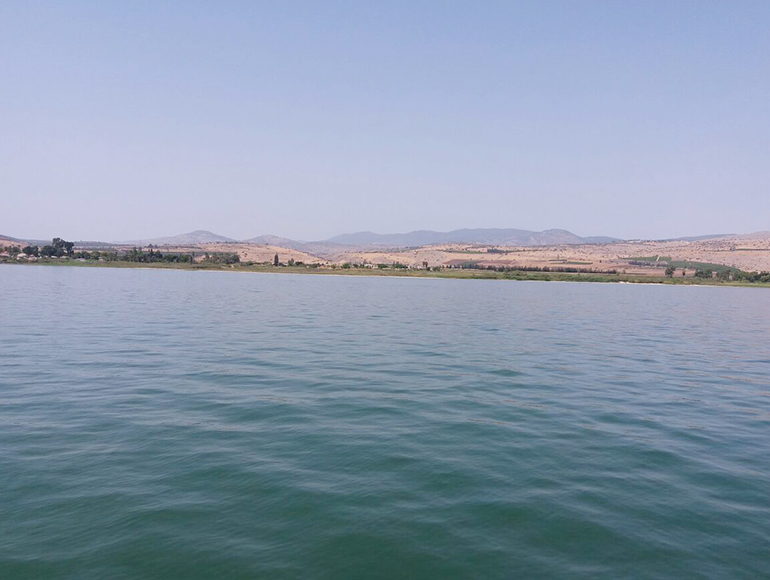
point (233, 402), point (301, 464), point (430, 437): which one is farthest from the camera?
point (233, 402)

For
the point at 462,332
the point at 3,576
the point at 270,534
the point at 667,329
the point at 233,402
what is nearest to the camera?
the point at 3,576

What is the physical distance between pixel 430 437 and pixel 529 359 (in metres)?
19.0

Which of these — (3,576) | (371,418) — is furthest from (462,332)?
(3,576)

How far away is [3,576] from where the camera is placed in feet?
32.4

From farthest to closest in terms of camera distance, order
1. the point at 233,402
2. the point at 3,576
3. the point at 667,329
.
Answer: the point at 667,329
the point at 233,402
the point at 3,576

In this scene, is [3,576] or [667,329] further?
[667,329]

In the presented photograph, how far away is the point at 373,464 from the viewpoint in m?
16.0

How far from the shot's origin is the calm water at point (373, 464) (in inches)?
436

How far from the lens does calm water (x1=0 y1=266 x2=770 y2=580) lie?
436 inches

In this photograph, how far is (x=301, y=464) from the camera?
51.9 ft

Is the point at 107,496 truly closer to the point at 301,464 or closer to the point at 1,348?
the point at 301,464

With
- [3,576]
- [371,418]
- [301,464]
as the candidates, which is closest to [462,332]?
[371,418]

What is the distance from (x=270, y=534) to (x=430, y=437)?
831cm

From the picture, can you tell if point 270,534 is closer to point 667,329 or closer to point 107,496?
point 107,496
